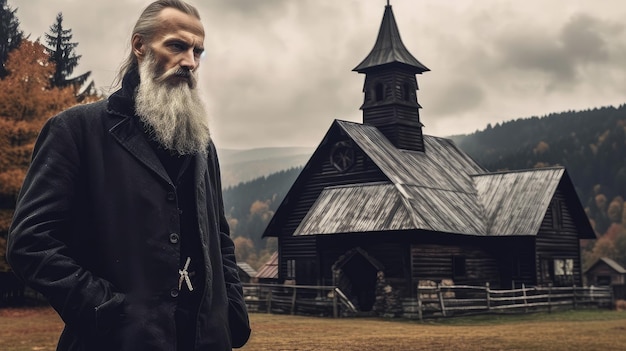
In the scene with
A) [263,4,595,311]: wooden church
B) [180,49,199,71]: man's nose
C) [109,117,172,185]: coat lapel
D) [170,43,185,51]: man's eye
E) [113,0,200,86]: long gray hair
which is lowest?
[109,117,172,185]: coat lapel

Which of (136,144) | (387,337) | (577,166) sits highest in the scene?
(577,166)

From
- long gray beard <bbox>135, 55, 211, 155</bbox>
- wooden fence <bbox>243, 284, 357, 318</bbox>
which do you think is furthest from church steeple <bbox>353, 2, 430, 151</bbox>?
long gray beard <bbox>135, 55, 211, 155</bbox>

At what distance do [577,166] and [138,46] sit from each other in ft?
335

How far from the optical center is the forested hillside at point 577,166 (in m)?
96.2

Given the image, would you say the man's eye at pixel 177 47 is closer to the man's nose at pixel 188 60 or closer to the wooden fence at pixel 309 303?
the man's nose at pixel 188 60

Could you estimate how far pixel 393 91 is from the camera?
3659 centimetres

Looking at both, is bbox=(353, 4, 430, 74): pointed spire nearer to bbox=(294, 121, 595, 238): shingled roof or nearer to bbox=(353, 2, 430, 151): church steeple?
bbox=(353, 2, 430, 151): church steeple

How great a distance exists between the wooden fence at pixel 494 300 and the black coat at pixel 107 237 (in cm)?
2438

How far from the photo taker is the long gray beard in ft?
10.8

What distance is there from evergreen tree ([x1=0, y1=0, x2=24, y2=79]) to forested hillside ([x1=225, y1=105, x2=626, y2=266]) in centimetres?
6734

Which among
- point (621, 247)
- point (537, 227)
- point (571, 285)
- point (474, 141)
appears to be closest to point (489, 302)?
point (537, 227)

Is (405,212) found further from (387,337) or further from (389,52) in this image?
(389,52)

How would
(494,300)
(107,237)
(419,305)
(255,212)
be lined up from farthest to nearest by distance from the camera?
(255,212) < (494,300) < (419,305) < (107,237)

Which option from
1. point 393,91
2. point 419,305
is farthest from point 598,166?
point 419,305
